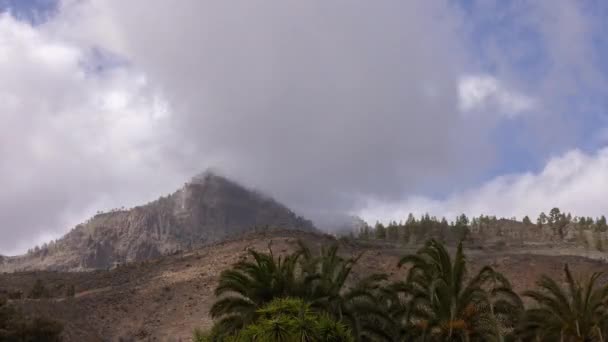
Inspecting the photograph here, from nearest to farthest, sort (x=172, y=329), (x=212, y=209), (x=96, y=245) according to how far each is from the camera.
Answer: (x=172, y=329)
(x=96, y=245)
(x=212, y=209)

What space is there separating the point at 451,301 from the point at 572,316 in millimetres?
4549

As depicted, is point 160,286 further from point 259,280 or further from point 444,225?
point 444,225

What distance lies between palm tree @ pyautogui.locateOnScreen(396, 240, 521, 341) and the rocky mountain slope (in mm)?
17466

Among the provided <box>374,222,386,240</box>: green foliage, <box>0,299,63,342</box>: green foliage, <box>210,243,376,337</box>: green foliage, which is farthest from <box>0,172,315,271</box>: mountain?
<box>210,243,376,337</box>: green foliage

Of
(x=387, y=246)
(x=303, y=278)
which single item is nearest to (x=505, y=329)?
(x=303, y=278)

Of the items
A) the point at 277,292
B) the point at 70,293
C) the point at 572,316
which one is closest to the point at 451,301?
the point at 572,316

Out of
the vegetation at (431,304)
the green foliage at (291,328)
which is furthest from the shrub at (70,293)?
the green foliage at (291,328)

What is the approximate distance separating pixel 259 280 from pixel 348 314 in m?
3.54

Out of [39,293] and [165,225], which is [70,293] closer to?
[39,293]

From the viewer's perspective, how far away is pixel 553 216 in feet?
299

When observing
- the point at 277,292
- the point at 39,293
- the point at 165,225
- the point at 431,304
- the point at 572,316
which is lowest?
the point at 39,293

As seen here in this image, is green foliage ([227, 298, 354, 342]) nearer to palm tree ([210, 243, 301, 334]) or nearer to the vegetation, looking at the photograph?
the vegetation

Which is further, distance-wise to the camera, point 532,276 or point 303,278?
point 532,276

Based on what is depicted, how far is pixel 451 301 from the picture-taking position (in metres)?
21.6
